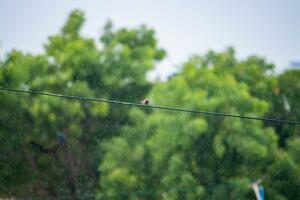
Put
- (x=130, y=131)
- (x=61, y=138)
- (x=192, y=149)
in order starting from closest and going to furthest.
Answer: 1. (x=192, y=149)
2. (x=130, y=131)
3. (x=61, y=138)

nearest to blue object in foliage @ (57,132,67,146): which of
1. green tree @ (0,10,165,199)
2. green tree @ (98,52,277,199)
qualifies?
green tree @ (0,10,165,199)

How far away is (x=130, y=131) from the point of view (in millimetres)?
11695

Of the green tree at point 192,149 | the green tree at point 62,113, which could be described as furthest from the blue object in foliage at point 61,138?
the green tree at point 192,149

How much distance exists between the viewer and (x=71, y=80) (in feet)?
40.1

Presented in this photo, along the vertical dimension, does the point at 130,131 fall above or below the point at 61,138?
above

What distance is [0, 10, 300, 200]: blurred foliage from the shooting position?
10.9 meters

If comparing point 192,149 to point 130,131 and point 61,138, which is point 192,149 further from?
point 61,138

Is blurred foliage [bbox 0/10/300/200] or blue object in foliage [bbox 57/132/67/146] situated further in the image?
blue object in foliage [bbox 57/132/67/146]

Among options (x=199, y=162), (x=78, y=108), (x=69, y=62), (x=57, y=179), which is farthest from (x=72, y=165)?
(x=199, y=162)

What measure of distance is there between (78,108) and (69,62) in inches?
57.1

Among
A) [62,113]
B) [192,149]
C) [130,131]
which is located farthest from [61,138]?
[192,149]

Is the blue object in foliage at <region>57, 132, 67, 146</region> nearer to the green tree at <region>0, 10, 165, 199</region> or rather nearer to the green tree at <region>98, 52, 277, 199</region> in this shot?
the green tree at <region>0, 10, 165, 199</region>

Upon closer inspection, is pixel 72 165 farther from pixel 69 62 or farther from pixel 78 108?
pixel 69 62

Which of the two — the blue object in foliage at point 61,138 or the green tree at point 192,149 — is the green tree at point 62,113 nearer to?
the blue object in foliage at point 61,138
